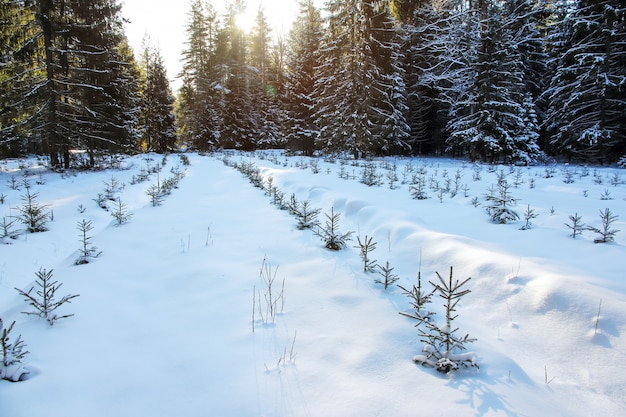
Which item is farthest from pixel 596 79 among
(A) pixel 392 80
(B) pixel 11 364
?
(B) pixel 11 364

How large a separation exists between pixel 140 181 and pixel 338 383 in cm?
1286

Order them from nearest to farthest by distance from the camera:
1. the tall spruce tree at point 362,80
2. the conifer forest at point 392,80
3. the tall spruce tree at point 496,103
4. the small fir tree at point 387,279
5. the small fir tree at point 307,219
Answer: the small fir tree at point 387,279 < the small fir tree at point 307,219 < the conifer forest at point 392,80 < the tall spruce tree at point 496,103 < the tall spruce tree at point 362,80

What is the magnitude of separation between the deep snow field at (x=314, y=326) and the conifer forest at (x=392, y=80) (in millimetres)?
12820

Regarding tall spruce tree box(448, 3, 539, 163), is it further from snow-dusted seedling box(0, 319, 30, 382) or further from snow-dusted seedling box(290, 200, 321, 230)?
snow-dusted seedling box(0, 319, 30, 382)

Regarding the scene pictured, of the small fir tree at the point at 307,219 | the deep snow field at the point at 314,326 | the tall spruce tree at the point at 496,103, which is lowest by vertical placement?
the deep snow field at the point at 314,326

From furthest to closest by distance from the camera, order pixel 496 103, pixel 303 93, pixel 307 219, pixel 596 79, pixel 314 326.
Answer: pixel 303 93
pixel 496 103
pixel 596 79
pixel 307 219
pixel 314 326

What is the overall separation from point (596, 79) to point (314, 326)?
20896 mm

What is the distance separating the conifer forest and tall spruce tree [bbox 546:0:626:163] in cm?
9

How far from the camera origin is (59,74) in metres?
14.7

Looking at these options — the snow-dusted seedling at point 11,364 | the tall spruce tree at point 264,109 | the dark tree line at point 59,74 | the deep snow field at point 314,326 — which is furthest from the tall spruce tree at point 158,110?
the snow-dusted seedling at point 11,364

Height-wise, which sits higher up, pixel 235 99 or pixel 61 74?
pixel 235 99

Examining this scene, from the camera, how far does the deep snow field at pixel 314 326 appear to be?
6.08 ft

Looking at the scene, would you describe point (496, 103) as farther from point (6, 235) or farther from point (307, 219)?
point (6, 235)

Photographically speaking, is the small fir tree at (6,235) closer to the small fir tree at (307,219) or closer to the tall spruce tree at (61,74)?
the small fir tree at (307,219)
